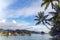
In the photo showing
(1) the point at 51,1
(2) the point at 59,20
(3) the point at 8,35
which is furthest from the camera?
(3) the point at 8,35

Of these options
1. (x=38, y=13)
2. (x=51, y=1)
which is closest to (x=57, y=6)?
(x=51, y=1)

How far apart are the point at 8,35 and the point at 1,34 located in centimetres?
539

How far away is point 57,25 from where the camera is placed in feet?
208

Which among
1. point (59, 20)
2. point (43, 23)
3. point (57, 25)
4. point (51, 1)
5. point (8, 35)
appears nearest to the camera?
point (51, 1)

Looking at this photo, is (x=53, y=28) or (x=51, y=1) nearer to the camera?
(x=51, y=1)

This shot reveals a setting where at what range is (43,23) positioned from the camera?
70562 mm

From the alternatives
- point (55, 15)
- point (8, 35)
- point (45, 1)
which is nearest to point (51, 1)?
point (45, 1)

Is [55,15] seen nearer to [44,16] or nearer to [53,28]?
[53,28]

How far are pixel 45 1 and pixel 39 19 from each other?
16.2m

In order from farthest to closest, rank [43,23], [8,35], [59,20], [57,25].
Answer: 1. [8,35]
2. [43,23]
3. [57,25]
4. [59,20]

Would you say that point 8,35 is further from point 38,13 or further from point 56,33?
point 56,33

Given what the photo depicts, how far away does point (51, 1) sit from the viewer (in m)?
54.2

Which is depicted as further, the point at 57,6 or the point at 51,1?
the point at 57,6

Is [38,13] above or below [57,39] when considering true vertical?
above
